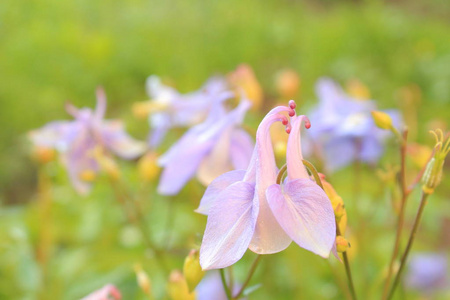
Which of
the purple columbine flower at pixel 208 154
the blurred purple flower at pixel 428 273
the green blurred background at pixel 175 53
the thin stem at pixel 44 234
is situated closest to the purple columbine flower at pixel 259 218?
the purple columbine flower at pixel 208 154

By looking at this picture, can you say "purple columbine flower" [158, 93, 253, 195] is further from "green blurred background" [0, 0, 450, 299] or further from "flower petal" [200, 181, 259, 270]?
"green blurred background" [0, 0, 450, 299]

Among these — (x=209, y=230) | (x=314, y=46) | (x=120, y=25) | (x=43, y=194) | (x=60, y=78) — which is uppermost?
(x=120, y=25)

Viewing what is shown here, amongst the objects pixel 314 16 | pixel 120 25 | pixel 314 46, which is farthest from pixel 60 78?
pixel 314 16

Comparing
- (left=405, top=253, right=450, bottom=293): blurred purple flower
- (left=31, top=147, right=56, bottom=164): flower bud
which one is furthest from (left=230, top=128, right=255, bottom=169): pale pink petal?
(left=405, top=253, right=450, bottom=293): blurred purple flower

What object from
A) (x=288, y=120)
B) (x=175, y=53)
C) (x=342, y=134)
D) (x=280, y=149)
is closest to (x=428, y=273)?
(x=342, y=134)

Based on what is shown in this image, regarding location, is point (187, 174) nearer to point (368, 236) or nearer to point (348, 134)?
point (348, 134)

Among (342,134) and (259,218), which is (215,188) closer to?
(259,218)
